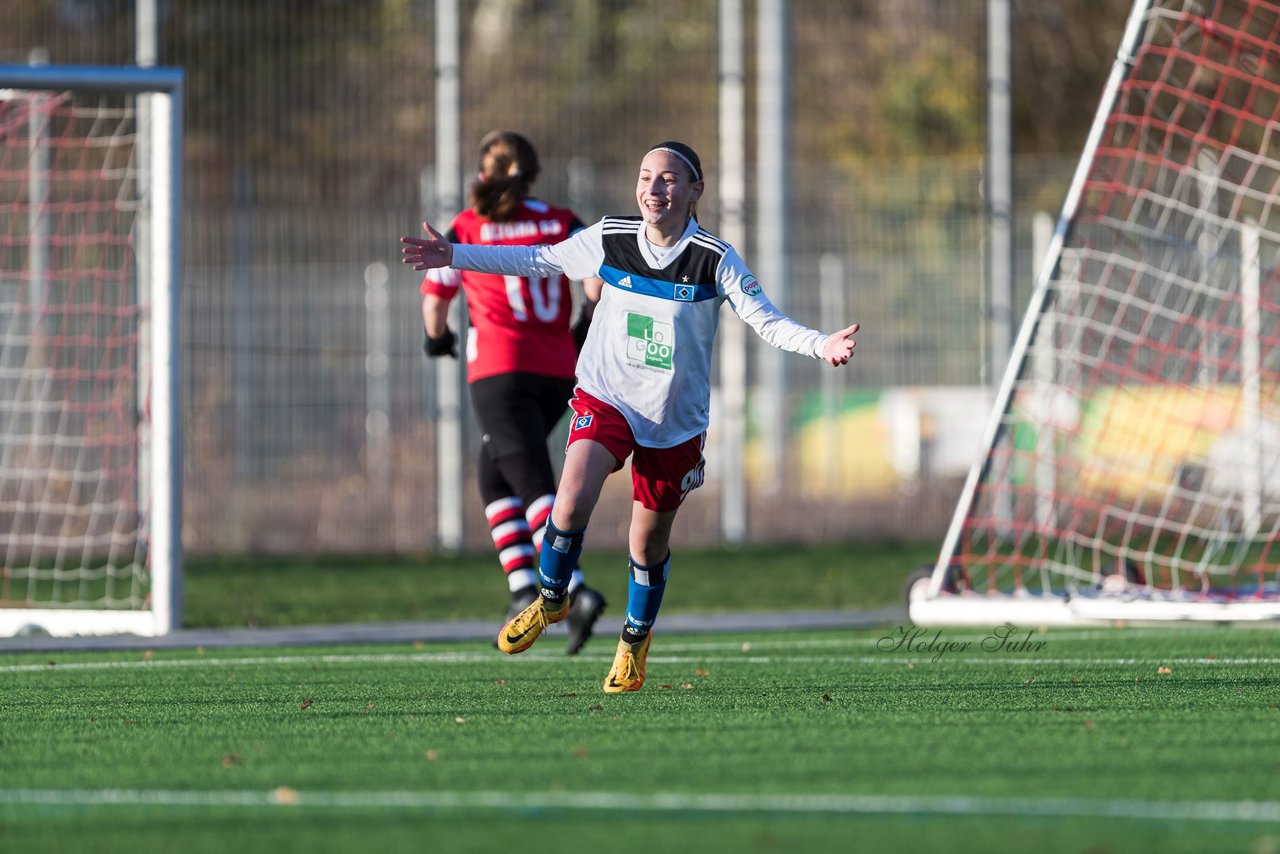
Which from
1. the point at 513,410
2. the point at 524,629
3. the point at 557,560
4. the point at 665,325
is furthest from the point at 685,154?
the point at 513,410

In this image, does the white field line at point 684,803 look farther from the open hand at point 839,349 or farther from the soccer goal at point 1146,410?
the soccer goal at point 1146,410

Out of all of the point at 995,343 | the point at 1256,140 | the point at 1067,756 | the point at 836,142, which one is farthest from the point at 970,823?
the point at 836,142

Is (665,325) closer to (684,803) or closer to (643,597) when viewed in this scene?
(643,597)

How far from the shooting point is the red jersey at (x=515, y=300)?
309 inches

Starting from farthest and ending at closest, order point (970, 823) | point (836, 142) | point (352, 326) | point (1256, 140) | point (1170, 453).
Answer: point (836, 142) < point (1256, 140) < point (352, 326) < point (1170, 453) < point (970, 823)

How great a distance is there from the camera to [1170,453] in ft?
42.8

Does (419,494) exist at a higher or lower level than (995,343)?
lower

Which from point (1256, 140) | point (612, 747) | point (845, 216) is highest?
point (1256, 140)

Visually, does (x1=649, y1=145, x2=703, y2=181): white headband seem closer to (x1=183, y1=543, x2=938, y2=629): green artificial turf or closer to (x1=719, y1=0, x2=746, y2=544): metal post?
(x1=183, y1=543, x2=938, y2=629): green artificial turf

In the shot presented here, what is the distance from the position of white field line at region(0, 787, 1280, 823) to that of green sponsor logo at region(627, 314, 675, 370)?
2.16m

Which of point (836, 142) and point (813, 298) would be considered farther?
point (836, 142)

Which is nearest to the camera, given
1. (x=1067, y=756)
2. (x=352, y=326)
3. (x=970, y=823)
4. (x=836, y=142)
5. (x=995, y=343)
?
(x=970, y=823)

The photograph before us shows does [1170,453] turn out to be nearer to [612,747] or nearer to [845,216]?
[845,216]

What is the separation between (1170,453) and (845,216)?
4.18 m
